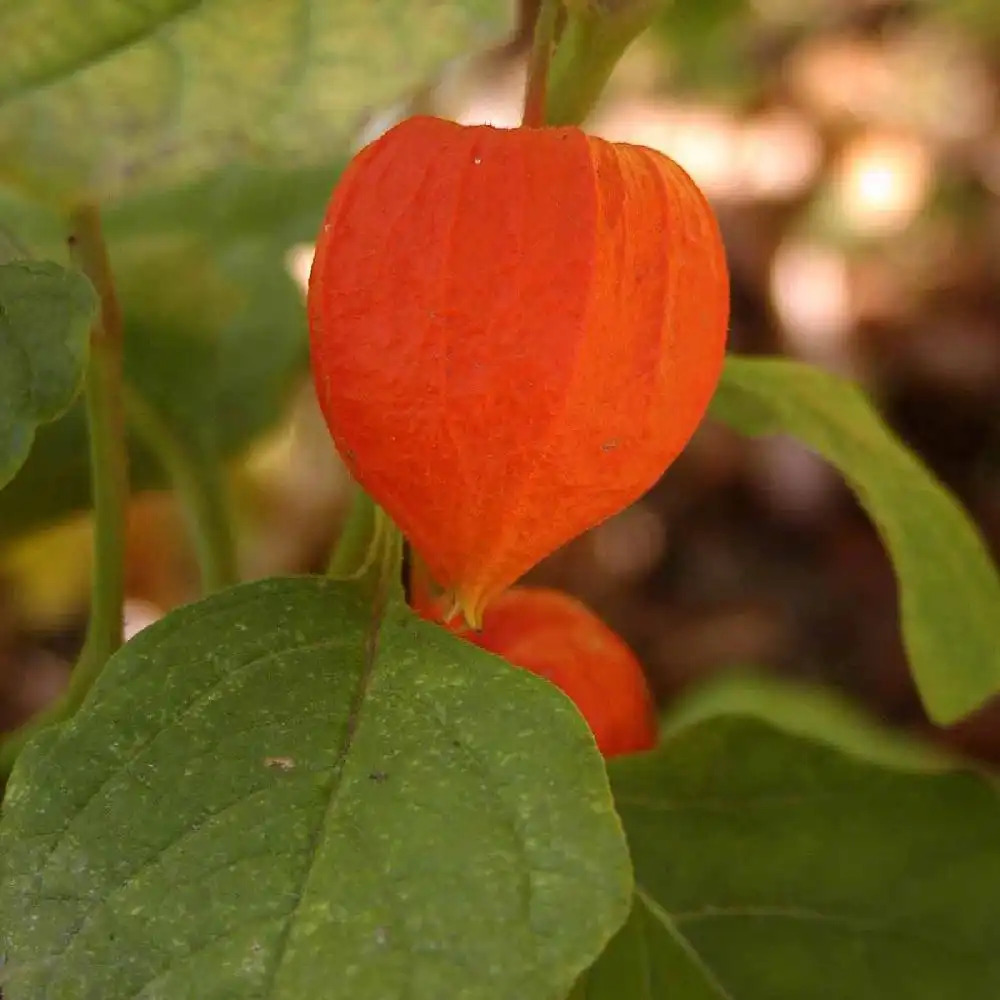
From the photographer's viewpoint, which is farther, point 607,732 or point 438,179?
point 607,732

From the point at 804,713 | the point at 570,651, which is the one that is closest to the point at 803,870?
the point at 570,651

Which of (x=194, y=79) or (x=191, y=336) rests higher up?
(x=194, y=79)

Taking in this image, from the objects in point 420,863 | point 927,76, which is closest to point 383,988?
point 420,863

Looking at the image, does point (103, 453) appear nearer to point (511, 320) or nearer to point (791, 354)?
point (511, 320)

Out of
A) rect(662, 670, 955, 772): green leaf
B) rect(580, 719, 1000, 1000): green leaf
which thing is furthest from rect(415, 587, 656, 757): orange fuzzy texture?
rect(662, 670, 955, 772): green leaf

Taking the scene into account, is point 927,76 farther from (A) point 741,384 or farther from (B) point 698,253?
(B) point 698,253

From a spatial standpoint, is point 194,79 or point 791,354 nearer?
point 194,79

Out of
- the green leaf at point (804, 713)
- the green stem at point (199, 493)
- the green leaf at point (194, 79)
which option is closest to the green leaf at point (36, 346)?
the green leaf at point (194, 79)
